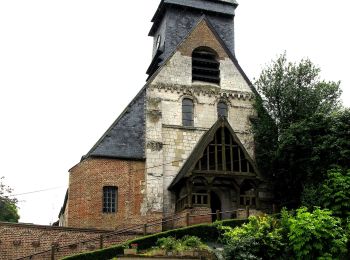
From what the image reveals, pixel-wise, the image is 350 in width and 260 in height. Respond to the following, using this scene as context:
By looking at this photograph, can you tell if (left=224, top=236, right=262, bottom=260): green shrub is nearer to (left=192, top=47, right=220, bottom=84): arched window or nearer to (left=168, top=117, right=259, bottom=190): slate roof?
(left=168, top=117, right=259, bottom=190): slate roof

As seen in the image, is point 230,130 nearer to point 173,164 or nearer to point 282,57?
point 173,164

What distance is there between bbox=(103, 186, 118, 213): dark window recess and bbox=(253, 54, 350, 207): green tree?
343 inches

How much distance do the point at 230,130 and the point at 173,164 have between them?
4.19 metres

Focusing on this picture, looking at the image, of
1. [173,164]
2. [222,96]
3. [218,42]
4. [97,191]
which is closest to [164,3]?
[218,42]

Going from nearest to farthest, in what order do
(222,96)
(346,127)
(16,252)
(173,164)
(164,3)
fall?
(16,252) → (346,127) → (173,164) → (222,96) → (164,3)

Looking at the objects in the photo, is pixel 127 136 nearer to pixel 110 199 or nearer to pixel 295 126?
pixel 110 199

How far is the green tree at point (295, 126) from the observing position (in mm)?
29359

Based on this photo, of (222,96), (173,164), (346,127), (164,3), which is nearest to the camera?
(346,127)

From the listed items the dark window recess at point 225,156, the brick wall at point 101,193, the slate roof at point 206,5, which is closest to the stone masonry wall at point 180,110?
the brick wall at point 101,193

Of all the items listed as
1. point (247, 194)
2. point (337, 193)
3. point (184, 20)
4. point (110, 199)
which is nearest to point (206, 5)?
point (184, 20)

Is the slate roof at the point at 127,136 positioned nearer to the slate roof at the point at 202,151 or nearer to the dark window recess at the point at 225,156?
the slate roof at the point at 202,151

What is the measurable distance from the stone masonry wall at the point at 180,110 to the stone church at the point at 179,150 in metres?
0.06

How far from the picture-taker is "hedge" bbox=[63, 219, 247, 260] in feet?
73.9

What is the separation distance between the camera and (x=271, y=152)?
3180 centimetres
